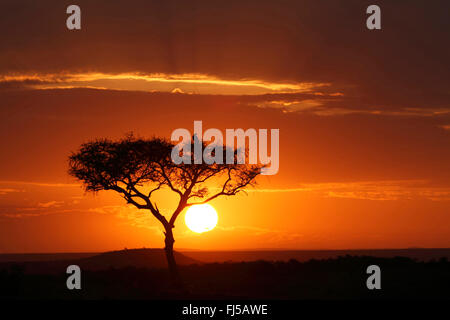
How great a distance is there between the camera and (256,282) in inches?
1855

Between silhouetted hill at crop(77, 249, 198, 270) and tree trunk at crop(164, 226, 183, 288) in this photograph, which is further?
silhouetted hill at crop(77, 249, 198, 270)

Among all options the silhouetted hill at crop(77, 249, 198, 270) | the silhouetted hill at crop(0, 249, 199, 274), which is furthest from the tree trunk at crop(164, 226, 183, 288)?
the silhouetted hill at crop(77, 249, 198, 270)

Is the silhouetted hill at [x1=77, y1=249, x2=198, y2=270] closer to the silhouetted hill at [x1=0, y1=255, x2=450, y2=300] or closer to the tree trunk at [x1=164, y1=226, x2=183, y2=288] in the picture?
the silhouetted hill at [x1=0, y1=255, x2=450, y2=300]

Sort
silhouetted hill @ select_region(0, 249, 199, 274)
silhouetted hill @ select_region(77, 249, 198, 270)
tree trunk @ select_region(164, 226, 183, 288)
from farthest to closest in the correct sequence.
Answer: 1. silhouetted hill @ select_region(77, 249, 198, 270)
2. silhouetted hill @ select_region(0, 249, 199, 274)
3. tree trunk @ select_region(164, 226, 183, 288)

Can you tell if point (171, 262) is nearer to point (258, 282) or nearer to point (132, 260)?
point (258, 282)

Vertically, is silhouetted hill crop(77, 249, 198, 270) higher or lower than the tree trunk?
lower

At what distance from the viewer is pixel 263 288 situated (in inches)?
1793

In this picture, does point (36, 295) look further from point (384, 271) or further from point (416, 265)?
point (416, 265)

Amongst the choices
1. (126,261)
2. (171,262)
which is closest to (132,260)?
(126,261)

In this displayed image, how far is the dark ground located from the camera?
136 ft

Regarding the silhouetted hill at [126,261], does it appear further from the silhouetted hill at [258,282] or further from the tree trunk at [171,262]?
the tree trunk at [171,262]
